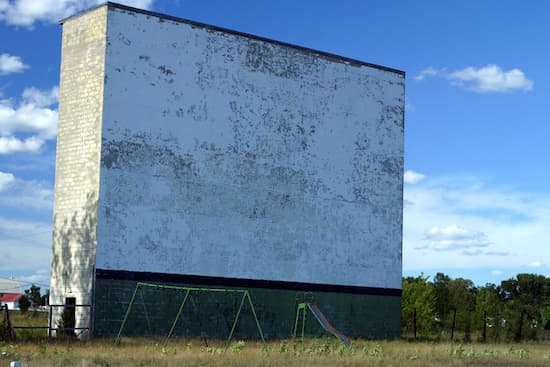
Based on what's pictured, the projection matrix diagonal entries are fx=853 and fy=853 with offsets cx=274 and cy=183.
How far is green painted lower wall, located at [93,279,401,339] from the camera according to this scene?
34719mm

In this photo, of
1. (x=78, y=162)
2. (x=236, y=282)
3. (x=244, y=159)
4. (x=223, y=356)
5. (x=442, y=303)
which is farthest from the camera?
(x=442, y=303)

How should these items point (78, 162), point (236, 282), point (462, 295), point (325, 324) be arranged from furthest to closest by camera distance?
1. point (462, 295)
2. point (236, 282)
3. point (78, 162)
4. point (325, 324)

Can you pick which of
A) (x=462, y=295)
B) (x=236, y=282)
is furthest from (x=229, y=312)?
(x=462, y=295)

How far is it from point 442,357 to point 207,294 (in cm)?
1181

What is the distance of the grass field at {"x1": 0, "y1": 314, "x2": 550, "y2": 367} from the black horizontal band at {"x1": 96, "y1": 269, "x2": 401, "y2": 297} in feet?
8.82

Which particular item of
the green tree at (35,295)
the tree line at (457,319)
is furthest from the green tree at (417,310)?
the green tree at (35,295)

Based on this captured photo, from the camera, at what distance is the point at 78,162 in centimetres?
3631

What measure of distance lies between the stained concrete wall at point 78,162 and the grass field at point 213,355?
274 centimetres

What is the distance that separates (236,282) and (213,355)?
36.1 ft

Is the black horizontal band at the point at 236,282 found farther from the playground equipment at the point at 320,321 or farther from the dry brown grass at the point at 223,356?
the dry brown grass at the point at 223,356

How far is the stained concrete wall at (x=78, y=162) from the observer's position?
1388 inches

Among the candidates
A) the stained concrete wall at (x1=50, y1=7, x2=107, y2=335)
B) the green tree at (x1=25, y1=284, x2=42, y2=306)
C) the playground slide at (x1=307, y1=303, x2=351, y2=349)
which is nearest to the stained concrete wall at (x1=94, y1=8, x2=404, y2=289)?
the stained concrete wall at (x1=50, y1=7, x2=107, y2=335)

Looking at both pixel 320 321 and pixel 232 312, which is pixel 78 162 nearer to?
pixel 232 312

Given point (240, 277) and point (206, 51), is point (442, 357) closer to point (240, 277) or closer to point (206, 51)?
point (240, 277)
